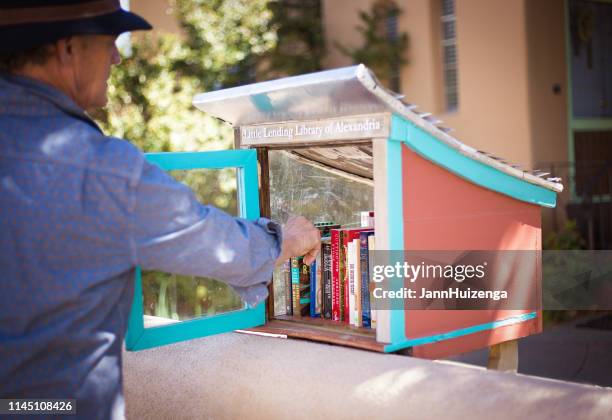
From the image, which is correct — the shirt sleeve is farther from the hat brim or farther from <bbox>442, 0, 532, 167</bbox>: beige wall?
<bbox>442, 0, 532, 167</bbox>: beige wall

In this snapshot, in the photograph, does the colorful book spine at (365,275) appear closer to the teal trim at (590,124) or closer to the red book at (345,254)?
the red book at (345,254)

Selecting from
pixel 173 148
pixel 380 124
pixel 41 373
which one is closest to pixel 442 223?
pixel 380 124

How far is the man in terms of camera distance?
58.2 inches

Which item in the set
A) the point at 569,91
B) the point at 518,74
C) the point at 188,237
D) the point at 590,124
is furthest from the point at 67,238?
the point at 590,124

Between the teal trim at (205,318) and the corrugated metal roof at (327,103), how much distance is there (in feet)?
0.60

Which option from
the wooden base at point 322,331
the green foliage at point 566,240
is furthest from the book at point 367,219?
the green foliage at point 566,240

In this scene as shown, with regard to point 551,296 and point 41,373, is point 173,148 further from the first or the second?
point 41,373

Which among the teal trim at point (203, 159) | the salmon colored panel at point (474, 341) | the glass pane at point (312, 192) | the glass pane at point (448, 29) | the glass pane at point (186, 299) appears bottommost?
the salmon colored panel at point (474, 341)

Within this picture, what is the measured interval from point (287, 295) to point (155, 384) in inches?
24.6

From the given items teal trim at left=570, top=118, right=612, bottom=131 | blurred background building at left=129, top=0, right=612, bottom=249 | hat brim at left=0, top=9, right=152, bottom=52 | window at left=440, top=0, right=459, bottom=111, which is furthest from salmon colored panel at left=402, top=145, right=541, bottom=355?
window at left=440, top=0, right=459, bottom=111

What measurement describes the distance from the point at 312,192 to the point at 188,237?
51.6 inches

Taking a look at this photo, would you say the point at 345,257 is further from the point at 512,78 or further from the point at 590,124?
the point at 590,124

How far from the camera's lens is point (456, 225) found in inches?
95.4

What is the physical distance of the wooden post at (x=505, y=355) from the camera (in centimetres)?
277
